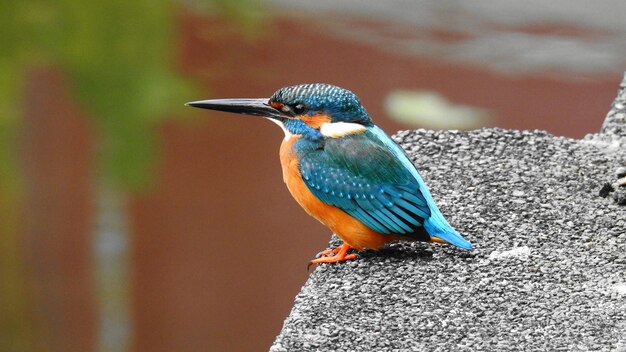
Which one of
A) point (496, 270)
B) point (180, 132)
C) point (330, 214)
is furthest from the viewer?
point (180, 132)

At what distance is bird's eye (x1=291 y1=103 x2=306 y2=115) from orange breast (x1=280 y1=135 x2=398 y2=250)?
4 centimetres

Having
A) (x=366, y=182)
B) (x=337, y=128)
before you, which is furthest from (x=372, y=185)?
(x=337, y=128)

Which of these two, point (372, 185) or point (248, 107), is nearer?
point (372, 185)

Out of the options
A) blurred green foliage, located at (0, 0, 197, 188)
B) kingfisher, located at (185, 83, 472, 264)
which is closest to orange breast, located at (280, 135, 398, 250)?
kingfisher, located at (185, 83, 472, 264)

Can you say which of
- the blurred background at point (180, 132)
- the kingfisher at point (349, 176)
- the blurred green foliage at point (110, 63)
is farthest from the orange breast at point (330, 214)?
the blurred green foliage at point (110, 63)

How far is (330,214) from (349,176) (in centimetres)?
8

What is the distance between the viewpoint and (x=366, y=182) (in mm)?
1902

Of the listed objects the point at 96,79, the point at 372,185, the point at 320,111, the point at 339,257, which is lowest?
the point at 96,79

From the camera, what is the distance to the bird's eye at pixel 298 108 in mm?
1955

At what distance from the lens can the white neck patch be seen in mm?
1944

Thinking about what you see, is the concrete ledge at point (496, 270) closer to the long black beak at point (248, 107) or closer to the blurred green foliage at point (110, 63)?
the long black beak at point (248, 107)

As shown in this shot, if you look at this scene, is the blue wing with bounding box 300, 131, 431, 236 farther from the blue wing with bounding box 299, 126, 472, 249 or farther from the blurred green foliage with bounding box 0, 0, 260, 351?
the blurred green foliage with bounding box 0, 0, 260, 351

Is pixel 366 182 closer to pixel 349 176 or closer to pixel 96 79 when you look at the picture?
pixel 349 176

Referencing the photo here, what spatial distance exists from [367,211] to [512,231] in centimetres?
25
